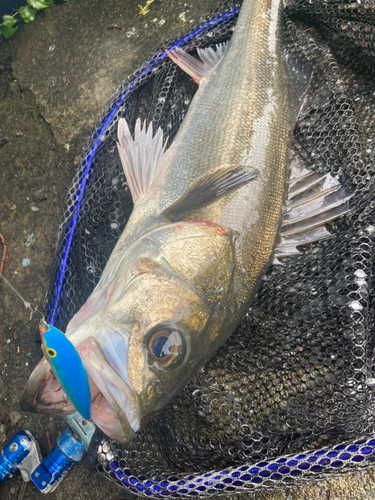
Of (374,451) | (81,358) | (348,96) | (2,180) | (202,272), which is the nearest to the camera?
(81,358)

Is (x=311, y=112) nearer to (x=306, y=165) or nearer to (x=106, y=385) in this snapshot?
(x=306, y=165)

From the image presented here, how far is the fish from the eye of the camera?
1.71 meters

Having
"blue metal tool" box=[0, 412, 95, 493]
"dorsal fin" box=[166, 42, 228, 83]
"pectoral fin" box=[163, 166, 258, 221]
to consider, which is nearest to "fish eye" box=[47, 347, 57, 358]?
"pectoral fin" box=[163, 166, 258, 221]

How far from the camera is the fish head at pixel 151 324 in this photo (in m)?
1.67

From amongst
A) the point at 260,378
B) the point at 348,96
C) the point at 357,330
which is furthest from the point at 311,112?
the point at 260,378

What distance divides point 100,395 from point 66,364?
280mm

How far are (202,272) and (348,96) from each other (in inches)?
77.0

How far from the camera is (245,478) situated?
79.7 inches

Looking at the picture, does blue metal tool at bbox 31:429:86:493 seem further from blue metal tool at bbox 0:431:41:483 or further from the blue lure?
the blue lure

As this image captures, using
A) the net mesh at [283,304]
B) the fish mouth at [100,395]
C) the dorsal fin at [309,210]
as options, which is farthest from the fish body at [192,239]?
the net mesh at [283,304]

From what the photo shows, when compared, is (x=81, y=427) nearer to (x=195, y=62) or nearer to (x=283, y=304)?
(x=283, y=304)

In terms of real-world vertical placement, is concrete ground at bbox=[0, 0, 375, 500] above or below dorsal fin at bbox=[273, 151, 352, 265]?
above

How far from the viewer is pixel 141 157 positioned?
8.43 feet

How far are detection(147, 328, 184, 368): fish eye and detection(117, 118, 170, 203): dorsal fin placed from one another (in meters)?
1.08
